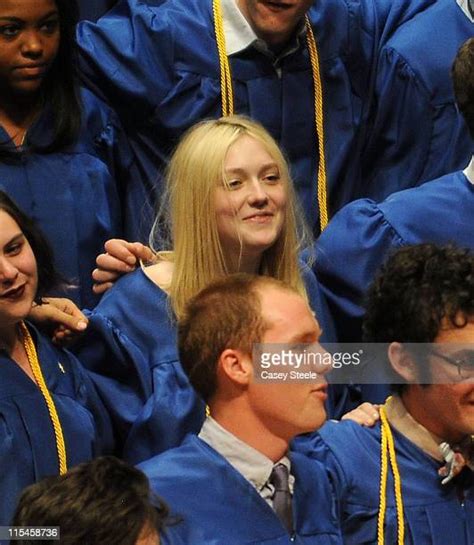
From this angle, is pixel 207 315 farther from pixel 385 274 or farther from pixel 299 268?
pixel 299 268

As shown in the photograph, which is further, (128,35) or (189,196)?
(128,35)

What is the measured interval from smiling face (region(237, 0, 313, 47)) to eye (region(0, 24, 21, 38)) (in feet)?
1.93

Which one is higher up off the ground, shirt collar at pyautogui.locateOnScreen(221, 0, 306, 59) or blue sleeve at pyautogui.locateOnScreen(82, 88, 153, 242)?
shirt collar at pyautogui.locateOnScreen(221, 0, 306, 59)

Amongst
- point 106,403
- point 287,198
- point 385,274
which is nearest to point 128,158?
point 287,198

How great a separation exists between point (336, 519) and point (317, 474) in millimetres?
82

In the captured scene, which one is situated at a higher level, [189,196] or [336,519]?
[189,196]

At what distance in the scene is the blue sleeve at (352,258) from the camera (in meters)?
3.84

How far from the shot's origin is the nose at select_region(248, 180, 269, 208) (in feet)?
12.3

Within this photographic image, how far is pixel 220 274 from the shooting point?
373 centimetres

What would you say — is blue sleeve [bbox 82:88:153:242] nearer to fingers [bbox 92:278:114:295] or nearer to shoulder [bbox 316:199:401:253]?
fingers [bbox 92:278:114:295]

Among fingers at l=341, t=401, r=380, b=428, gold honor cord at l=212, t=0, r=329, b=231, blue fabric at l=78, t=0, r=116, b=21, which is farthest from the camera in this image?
blue fabric at l=78, t=0, r=116, b=21

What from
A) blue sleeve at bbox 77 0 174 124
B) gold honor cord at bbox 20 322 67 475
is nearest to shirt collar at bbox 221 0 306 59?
blue sleeve at bbox 77 0 174 124

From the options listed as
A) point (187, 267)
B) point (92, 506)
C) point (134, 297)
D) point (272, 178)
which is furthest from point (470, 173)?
point (92, 506)

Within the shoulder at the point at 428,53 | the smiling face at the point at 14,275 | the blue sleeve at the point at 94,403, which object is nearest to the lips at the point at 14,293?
the smiling face at the point at 14,275
